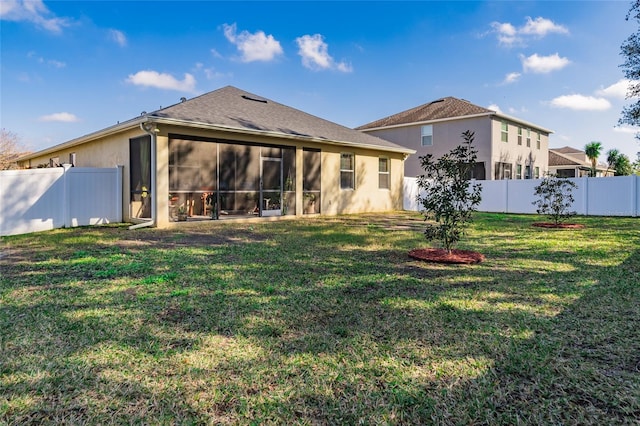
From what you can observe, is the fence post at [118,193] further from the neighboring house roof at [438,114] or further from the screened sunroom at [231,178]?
the neighboring house roof at [438,114]

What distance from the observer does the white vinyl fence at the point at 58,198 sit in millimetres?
9133

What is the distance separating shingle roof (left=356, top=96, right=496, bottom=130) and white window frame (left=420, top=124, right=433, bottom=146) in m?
0.50

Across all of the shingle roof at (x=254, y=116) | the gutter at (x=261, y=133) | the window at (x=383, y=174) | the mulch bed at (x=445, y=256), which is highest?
the shingle roof at (x=254, y=116)

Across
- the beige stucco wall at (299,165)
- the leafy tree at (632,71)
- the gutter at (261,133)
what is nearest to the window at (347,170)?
the beige stucco wall at (299,165)

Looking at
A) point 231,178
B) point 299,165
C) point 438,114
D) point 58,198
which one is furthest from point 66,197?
point 438,114

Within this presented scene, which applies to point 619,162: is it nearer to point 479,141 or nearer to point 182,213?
point 479,141

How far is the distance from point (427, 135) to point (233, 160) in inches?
605

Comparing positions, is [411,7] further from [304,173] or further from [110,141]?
[110,141]

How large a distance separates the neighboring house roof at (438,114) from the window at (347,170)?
382 inches

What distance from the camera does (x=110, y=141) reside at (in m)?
12.4

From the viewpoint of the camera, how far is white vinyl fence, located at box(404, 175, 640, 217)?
15500mm

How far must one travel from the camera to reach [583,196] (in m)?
16.7

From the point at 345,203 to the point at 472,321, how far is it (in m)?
12.2

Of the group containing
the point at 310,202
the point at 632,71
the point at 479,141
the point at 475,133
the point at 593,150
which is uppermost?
the point at 593,150
